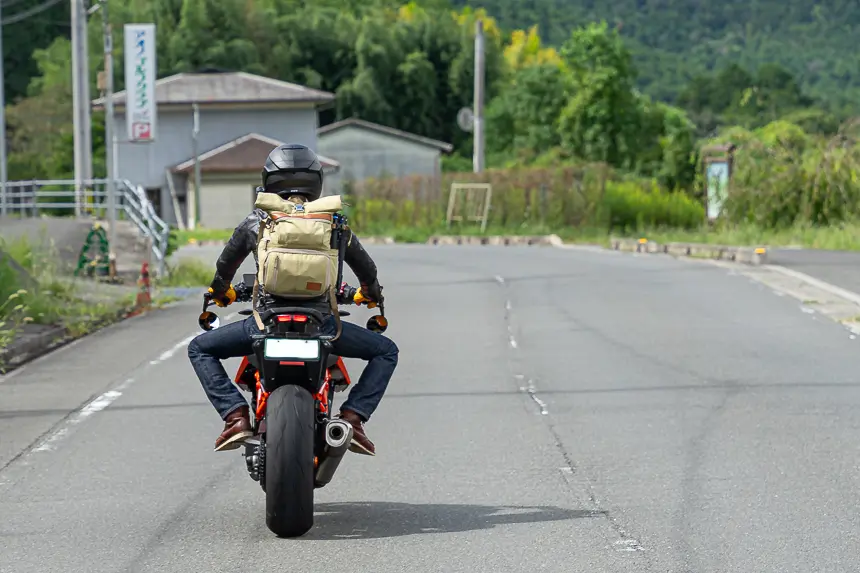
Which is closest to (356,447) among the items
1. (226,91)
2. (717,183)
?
(717,183)

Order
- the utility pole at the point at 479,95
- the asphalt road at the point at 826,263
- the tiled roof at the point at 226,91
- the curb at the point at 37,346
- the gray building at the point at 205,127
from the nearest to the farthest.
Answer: the curb at the point at 37,346, the asphalt road at the point at 826,263, the utility pole at the point at 479,95, the gray building at the point at 205,127, the tiled roof at the point at 226,91

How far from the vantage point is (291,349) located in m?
6.81

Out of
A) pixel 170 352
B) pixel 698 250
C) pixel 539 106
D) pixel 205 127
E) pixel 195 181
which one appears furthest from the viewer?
pixel 539 106

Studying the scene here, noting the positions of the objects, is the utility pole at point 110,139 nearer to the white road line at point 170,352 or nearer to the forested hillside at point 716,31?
the white road line at point 170,352

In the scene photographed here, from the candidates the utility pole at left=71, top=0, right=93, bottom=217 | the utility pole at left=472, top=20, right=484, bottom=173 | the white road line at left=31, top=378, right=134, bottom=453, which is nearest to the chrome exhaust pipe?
the white road line at left=31, top=378, right=134, bottom=453

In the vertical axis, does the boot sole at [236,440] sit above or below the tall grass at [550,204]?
above

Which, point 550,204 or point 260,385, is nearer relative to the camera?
point 260,385

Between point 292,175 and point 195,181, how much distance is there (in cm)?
6162

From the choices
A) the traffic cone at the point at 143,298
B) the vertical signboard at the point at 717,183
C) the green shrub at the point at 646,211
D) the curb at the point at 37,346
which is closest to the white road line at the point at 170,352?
the curb at the point at 37,346

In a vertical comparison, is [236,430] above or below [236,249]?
below

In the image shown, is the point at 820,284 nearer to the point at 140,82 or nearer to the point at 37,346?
the point at 37,346

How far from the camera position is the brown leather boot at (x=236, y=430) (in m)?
7.16

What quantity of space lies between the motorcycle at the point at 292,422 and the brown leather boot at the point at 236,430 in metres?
0.05

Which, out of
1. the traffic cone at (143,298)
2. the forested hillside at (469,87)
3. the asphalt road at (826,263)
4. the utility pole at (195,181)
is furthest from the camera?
the forested hillside at (469,87)
